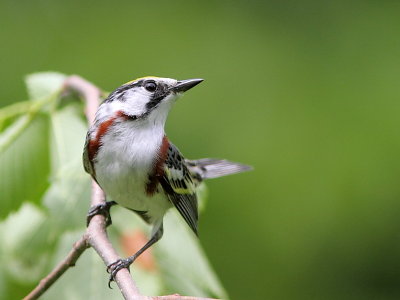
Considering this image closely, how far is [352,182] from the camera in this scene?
4141 millimetres

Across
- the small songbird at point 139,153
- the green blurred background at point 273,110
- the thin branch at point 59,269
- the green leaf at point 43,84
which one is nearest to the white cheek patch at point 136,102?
the small songbird at point 139,153

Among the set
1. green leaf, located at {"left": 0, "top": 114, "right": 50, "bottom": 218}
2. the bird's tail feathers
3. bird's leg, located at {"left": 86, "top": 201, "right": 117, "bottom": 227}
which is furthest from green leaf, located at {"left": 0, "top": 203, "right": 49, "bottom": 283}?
the bird's tail feathers

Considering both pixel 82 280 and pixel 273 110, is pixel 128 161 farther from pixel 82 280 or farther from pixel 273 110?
pixel 273 110

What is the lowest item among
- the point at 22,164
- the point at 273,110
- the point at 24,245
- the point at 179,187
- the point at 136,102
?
the point at 273,110

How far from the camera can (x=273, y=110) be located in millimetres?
4316

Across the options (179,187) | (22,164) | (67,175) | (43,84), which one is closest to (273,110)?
(43,84)

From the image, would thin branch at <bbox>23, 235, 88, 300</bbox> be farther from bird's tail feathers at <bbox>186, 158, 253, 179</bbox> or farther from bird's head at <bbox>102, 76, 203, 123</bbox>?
bird's tail feathers at <bbox>186, 158, 253, 179</bbox>

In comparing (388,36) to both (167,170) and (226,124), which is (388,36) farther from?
(167,170)

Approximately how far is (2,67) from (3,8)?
47 centimetres

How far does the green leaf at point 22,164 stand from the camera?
2.06 meters

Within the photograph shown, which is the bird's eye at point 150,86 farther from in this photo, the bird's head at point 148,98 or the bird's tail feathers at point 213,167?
the bird's tail feathers at point 213,167

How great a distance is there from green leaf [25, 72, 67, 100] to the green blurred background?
1.49 m

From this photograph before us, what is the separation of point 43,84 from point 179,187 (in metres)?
0.66

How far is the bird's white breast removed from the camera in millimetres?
2047
